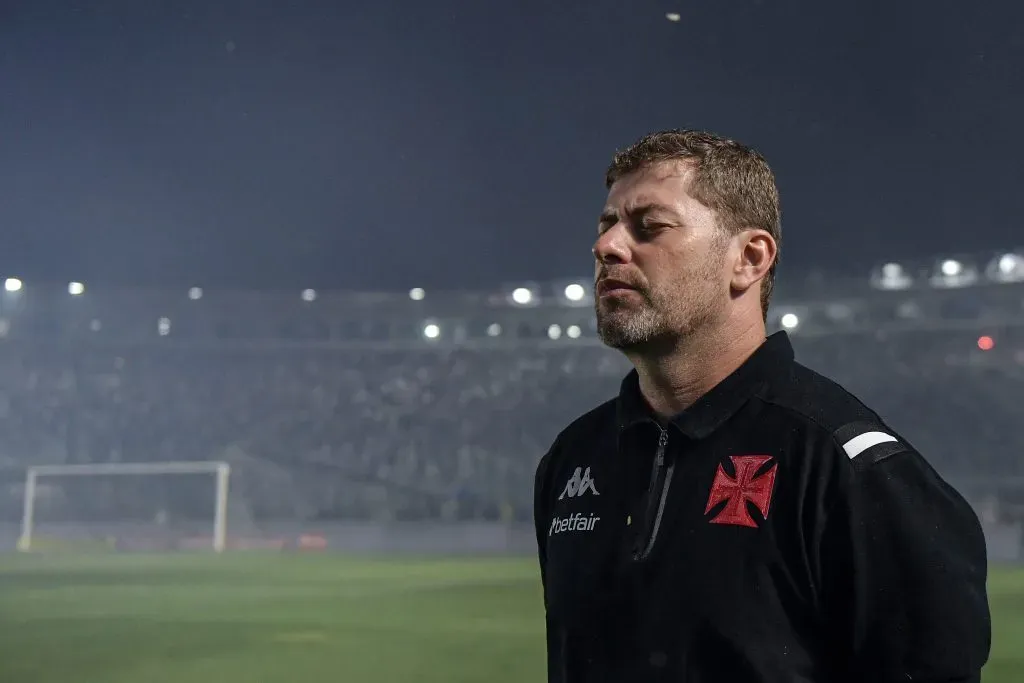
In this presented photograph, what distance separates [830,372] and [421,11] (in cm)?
902

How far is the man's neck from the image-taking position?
108 centimetres

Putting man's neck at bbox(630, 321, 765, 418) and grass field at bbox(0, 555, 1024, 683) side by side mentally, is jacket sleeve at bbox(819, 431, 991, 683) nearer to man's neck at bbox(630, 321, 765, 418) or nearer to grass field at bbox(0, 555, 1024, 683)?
man's neck at bbox(630, 321, 765, 418)

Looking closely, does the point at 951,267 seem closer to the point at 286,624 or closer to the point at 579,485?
the point at 286,624

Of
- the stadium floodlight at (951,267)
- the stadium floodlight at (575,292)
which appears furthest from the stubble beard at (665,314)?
the stadium floodlight at (575,292)

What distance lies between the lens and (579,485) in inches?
44.1

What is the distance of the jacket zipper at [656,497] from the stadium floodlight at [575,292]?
1561 centimetres

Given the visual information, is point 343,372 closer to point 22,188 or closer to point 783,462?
point 22,188

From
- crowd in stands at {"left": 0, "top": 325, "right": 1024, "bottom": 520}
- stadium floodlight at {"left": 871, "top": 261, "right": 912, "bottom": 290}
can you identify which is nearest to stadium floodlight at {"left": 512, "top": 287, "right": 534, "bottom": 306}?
crowd in stands at {"left": 0, "top": 325, "right": 1024, "bottom": 520}

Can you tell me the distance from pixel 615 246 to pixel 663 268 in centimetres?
6

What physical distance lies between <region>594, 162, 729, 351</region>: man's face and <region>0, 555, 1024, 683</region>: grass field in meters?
2.95

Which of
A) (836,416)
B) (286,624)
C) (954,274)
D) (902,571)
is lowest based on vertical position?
(286,624)

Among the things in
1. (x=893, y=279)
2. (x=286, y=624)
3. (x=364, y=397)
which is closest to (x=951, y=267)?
(x=893, y=279)

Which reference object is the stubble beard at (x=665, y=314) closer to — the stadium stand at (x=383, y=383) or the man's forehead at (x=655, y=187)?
the man's forehead at (x=655, y=187)

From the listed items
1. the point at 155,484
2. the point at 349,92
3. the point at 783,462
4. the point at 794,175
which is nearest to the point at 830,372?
the point at 794,175
